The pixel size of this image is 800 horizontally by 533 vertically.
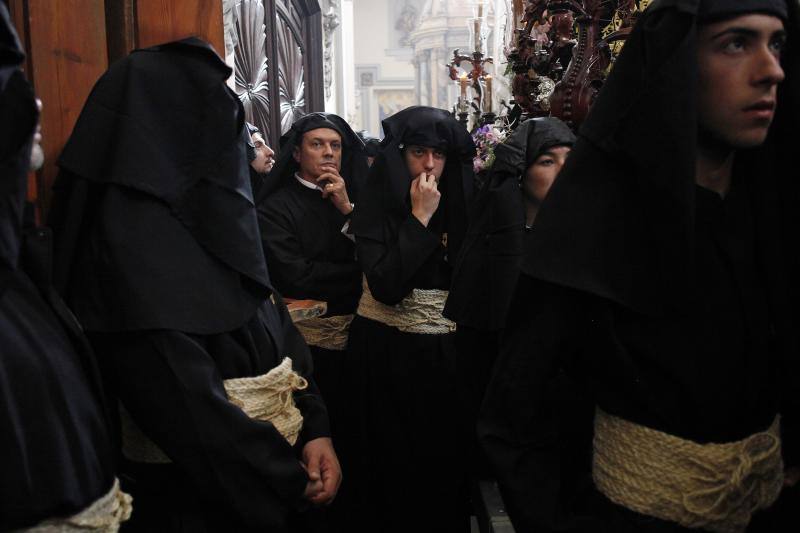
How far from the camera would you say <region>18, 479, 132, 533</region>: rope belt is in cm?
125

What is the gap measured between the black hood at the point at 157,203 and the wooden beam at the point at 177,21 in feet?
1.55

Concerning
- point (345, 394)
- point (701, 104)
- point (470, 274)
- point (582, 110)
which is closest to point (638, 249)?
point (701, 104)

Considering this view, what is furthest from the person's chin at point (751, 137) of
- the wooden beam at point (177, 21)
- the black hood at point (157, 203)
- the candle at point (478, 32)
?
the candle at point (478, 32)

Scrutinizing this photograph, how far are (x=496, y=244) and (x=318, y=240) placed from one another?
1307mm

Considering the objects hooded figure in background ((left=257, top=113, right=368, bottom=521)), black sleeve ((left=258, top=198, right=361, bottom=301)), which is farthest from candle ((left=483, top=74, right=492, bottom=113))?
black sleeve ((left=258, top=198, right=361, bottom=301))

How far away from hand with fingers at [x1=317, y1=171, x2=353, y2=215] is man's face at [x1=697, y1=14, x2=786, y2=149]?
2.68m

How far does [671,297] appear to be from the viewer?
1370 mm

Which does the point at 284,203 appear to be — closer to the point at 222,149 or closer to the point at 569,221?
the point at 222,149

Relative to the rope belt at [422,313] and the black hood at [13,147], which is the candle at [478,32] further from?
the black hood at [13,147]

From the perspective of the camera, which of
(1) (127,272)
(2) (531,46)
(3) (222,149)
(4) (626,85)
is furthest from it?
(2) (531,46)

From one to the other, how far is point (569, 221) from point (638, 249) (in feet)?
0.50

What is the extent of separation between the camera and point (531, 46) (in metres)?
4.42

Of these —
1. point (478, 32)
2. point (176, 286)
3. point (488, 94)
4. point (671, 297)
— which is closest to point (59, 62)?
point (176, 286)

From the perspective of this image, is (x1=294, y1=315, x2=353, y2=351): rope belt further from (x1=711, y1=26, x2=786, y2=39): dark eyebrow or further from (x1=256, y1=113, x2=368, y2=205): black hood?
(x1=711, y1=26, x2=786, y2=39): dark eyebrow
